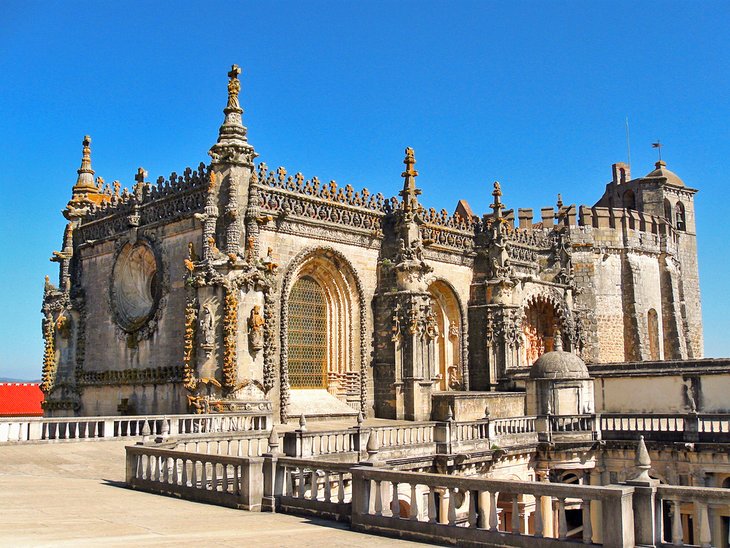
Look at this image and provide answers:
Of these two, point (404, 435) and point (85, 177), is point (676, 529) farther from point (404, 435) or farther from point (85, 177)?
point (85, 177)

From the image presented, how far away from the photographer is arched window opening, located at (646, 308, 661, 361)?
42.7m

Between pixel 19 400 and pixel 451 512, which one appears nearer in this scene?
pixel 451 512

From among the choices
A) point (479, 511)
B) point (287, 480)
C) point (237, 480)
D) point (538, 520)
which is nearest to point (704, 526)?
point (538, 520)

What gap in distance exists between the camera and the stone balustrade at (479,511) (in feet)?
28.2

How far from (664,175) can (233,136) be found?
3418cm

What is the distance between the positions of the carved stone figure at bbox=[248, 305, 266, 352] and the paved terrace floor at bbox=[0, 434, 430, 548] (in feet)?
22.6

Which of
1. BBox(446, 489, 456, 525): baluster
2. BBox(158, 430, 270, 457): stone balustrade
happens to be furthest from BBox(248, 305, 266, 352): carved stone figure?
BBox(446, 489, 456, 525): baluster

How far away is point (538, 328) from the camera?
119 ft

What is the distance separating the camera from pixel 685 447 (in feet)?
79.6

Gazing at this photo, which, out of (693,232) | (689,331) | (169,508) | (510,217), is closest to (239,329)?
(169,508)

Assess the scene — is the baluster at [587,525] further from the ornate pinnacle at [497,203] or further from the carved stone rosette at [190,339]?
the ornate pinnacle at [497,203]

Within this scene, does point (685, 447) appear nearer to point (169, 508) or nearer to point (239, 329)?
point (239, 329)

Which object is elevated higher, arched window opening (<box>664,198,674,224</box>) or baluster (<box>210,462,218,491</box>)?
arched window opening (<box>664,198,674,224</box>)

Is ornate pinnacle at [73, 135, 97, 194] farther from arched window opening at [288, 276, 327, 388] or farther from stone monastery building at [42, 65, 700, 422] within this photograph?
arched window opening at [288, 276, 327, 388]
